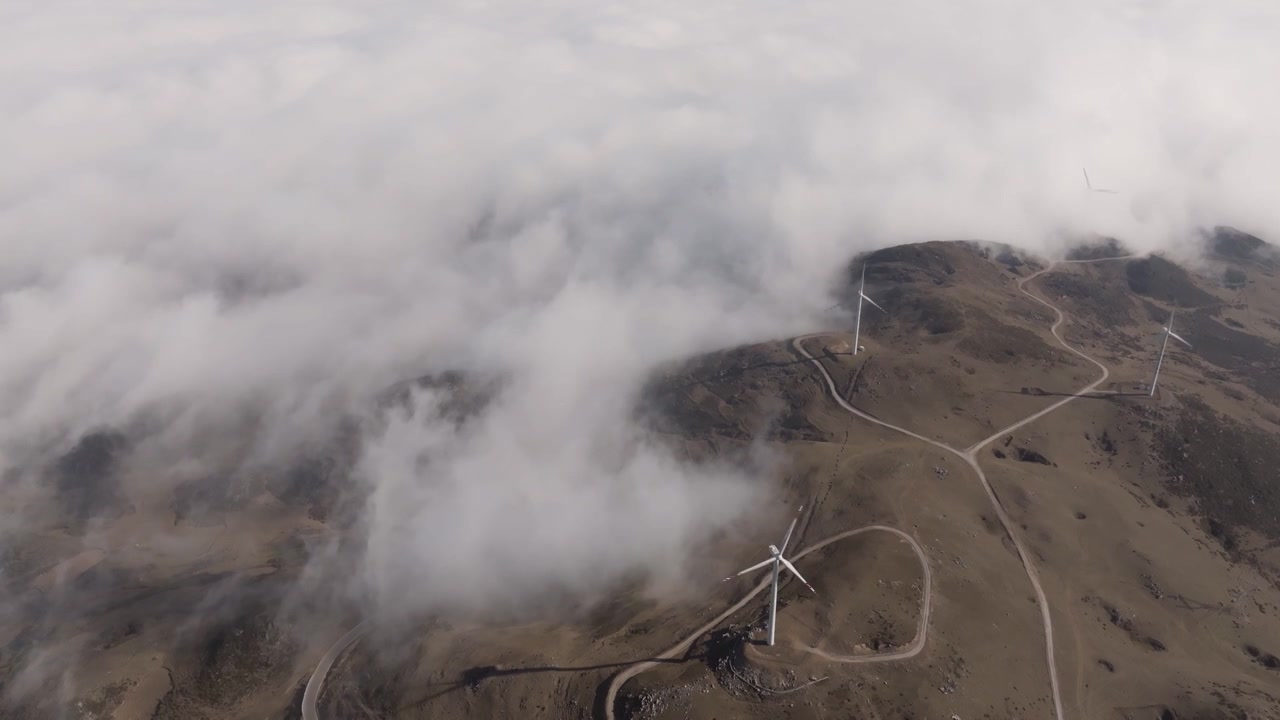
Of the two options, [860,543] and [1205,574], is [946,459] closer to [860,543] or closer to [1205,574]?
[860,543]

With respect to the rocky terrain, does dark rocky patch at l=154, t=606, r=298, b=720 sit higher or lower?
lower

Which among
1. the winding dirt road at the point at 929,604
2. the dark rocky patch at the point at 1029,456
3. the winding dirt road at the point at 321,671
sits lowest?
the winding dirt road at the point at 321,671

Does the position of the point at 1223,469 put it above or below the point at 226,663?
above

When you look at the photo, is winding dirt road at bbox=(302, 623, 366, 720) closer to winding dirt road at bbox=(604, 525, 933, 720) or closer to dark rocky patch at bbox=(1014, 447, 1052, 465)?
winding dirt road at bbox=(604, 525, 933, 720)

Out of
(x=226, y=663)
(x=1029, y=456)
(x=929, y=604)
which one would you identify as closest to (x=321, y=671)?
(x=226, y=663)

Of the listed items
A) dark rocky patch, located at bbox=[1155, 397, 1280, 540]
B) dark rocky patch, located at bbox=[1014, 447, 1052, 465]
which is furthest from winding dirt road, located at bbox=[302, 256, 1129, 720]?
dark rocky patch, located at bbox=[1155, 397, 1280, 540]

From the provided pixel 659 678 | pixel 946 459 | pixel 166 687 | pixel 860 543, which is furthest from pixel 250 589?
pixel 946 459

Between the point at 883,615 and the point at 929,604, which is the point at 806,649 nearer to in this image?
the point at 883,615

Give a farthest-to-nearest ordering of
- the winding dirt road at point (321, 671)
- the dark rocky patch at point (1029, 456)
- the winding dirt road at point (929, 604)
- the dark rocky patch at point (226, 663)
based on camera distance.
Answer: the dark rocky patch at point (1029, 456), the dark rocky patch at point (226, 663), the winding dirt road at point (321, 671), the winding dirt road at point (929, 604)

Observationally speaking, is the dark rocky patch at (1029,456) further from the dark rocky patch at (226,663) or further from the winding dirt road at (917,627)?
the dark rocky patch at (226,663)

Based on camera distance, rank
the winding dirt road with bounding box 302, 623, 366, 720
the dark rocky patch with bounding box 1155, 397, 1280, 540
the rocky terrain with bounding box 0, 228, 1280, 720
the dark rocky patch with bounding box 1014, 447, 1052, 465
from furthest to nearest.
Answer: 1. the dark rocky patch with bounding box 1014, 447, 1052, 465
2. the dark rocky patch with bounding box 1155, 397, 1280, 540
3. the winding dirt road with bounding box 302, 623, 366, 720
4. the rocky terrain with bounding box 0, 228, 1280, 720

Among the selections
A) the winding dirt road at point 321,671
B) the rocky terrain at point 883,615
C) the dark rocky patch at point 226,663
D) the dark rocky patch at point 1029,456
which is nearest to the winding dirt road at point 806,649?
the rocky terrain at point 883,615
